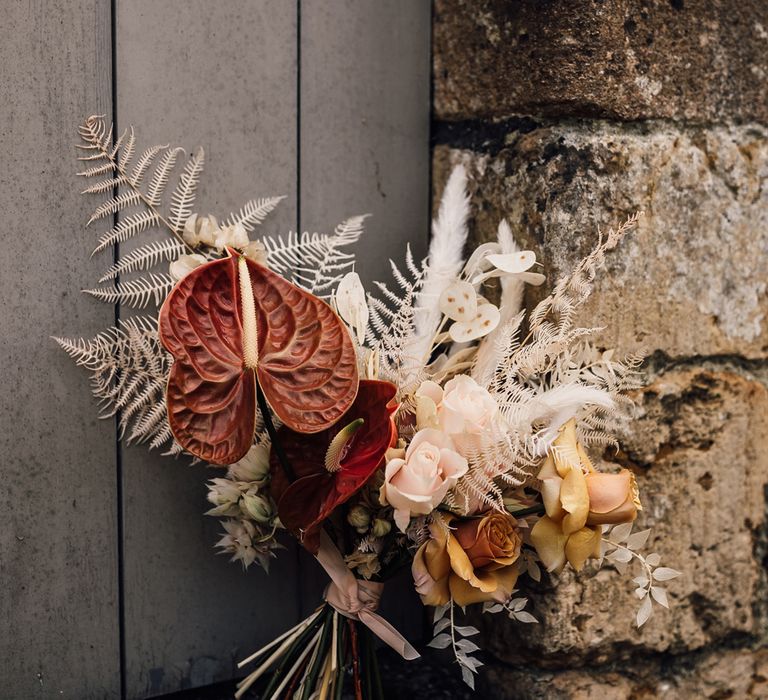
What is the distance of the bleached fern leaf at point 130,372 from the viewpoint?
1110mm

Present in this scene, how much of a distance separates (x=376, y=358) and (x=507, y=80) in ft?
1.51

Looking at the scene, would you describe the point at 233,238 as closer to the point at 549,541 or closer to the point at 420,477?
the point at 420,477

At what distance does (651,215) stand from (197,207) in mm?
606

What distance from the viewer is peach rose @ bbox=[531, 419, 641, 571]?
97 centimetres

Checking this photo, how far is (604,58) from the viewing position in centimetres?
117

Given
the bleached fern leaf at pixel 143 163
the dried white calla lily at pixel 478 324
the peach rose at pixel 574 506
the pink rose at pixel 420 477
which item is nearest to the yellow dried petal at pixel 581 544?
the peach rose at pixel 574 506

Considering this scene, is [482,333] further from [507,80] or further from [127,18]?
[127,18]

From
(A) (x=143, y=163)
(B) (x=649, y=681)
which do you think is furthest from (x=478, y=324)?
(B) (x=649, y=681)

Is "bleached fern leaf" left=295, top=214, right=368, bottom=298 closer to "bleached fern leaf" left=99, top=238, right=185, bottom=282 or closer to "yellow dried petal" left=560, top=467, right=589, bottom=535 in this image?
"bleached fern leaf" left=99, top=238, right=185, bottom=282

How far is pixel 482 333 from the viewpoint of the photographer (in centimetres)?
108

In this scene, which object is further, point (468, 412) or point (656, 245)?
point (656, 245)

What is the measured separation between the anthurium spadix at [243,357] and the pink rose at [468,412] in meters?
0.11

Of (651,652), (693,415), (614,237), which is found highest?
(614,237)

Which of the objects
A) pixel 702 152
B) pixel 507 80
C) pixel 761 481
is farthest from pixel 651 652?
pixel 507 80
